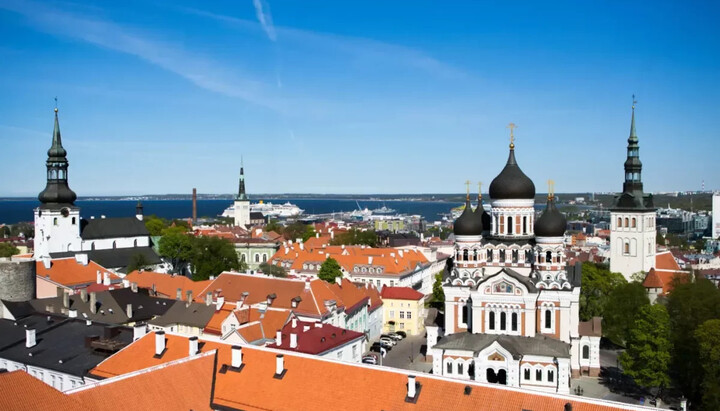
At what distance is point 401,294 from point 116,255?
46.8 metres

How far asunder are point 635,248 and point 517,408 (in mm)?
62835

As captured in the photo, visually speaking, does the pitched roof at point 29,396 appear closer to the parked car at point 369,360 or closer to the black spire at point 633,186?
the parked car at point 369,360

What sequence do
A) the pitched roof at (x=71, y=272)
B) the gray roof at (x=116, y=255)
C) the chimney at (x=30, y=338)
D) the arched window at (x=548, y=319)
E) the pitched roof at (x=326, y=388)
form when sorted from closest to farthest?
the pitched roof at (x=326, y=388), the chimney at (x=30, y=338), the arched window at (x=548, y=319), the pitched roof at (x=71, y=272), the gray roof at (x=116, y=255)

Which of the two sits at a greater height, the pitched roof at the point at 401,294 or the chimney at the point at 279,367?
the chimney at the point at 279,367

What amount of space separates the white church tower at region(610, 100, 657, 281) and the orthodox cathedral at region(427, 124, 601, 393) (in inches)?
1093

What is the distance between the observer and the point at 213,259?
87812 mm

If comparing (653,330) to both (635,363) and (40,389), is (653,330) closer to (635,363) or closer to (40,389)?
(635,363)

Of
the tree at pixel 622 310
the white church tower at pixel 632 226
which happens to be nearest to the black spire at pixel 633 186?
the white church tower at pixel 632 226

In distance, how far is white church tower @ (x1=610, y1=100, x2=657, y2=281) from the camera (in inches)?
3246

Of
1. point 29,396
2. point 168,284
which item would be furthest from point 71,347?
point 168,284

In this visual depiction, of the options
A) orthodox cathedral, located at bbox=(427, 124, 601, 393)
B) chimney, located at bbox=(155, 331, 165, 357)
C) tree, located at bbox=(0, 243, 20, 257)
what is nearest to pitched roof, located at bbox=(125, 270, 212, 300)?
orthodox cathedral, located at bbox=(427, 124, 601, 393)

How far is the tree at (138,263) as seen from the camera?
290 feet

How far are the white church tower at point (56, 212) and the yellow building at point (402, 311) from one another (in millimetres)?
51352

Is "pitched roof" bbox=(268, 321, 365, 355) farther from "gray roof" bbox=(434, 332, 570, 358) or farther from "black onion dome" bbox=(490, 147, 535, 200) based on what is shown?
"black onion dome" bbox=(490, 147, 535, 200)
